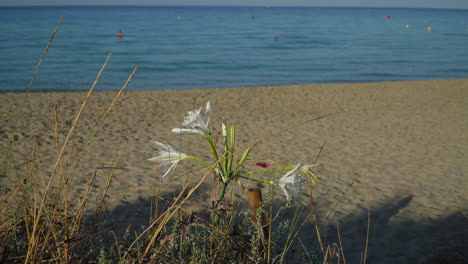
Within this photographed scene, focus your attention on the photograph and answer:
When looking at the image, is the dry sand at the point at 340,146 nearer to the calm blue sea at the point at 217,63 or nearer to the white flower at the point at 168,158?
the white flower at the point at 168,158

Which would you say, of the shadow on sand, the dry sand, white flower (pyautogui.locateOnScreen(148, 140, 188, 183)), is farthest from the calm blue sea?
white flower (pyautogui.locateOnScreen(148, 140, 188, 183))

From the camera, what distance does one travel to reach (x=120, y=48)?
25.1 meters

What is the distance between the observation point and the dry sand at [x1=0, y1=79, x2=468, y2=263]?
12.4ft

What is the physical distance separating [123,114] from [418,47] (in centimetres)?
2405

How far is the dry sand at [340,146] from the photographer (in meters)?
3.79

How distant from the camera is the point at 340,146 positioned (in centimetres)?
662


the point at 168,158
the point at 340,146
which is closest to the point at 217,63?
the point at 340,146

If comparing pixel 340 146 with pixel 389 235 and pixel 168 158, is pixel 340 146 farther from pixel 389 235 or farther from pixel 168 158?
pixel 168 158

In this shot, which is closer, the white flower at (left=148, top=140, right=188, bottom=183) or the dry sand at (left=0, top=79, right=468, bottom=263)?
the white flower at (left=148, top=140, right=188, bottom=183)

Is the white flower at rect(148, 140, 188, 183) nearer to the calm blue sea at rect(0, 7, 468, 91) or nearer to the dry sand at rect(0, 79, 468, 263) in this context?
the dry sand at rect(0, 79, 468, 263)

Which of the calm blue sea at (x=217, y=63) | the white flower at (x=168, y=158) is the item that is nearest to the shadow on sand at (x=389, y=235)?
the white flower at (x=168, y=158)

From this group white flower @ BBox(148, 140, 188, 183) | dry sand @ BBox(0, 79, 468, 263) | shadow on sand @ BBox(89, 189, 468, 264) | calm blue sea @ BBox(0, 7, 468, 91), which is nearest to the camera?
white flower @ BBox(148, 140, 188, 183)

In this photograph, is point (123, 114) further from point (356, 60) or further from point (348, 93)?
point (356, 60)

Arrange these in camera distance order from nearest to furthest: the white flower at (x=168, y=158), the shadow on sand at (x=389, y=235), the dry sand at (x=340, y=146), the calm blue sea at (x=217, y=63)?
the white flower at (x=168, y=158), the shadow on sand at (x=389, y=235), the dry sand at (x=340, y=146), the calm blue sea at (x=217, y=63)
